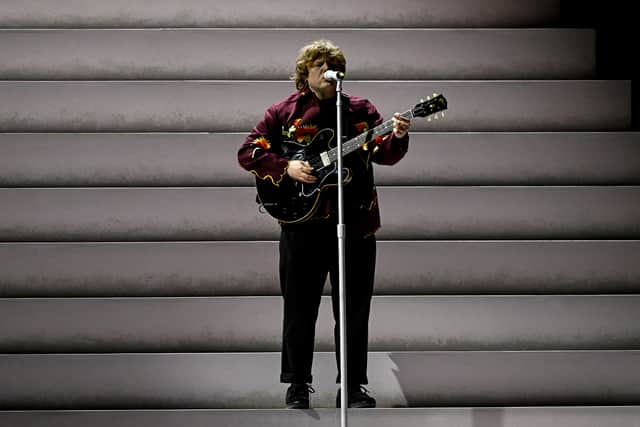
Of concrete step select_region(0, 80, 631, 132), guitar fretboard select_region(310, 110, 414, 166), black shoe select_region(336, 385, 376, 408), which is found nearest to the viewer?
guitar fretboard select_region(310, 110, 414, 166)

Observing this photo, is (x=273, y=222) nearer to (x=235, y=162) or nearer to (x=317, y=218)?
(x=235, y=162)

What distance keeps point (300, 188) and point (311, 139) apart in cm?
17

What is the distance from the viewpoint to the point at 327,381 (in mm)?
4000

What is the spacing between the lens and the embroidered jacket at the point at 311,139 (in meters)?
3.64

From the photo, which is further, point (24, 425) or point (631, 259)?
point (631, 259)

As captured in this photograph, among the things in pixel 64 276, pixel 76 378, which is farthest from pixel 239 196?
pixel 76 378

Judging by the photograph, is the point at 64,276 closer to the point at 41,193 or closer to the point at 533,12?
the point at 41,193

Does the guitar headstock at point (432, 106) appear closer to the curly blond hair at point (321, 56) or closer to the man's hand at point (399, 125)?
the man's hand at point (399, 125)

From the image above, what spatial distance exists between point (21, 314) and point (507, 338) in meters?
1.81

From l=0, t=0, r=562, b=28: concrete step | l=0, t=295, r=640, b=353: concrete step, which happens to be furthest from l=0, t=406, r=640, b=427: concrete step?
l=0, t=0, r=562, b=28: concrete step

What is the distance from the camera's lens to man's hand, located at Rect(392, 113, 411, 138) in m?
3.45

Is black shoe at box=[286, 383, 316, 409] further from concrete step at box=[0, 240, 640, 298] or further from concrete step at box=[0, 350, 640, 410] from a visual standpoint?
concrete step at box=[0, 240, 640, 298]

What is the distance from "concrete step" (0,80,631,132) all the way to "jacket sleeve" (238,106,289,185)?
1.32 m

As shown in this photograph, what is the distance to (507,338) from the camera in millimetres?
4211
